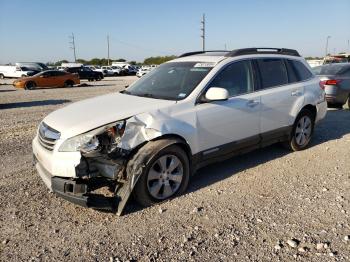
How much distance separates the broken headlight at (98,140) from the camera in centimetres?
376

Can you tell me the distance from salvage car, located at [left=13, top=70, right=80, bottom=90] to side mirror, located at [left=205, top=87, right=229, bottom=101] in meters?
21.2

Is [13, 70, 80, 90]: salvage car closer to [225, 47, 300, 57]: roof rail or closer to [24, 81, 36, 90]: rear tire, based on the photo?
[24, 81, 36, 90]: rear tire

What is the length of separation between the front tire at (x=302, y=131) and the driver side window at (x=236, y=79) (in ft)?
4.89

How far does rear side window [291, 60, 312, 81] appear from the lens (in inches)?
243

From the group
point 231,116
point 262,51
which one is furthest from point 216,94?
point 262,51

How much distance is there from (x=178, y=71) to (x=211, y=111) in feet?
3.13

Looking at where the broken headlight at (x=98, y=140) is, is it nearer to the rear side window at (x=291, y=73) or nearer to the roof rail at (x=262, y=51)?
the roof rail at (x=262, y=51)

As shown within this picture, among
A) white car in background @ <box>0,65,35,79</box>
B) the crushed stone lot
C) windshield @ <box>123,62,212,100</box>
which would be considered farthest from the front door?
white car in background @ <box>0,65,35,79</box>

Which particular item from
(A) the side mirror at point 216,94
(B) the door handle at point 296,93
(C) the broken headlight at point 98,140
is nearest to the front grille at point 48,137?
(C) the broken headlight at point 98,140

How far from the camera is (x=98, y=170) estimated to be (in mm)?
3859

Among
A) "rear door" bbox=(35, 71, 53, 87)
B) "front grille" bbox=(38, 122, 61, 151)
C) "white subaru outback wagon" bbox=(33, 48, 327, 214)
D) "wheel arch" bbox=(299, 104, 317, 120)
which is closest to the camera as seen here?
"white subaru outback wagon" bbox=(33, 48, 327, 214)

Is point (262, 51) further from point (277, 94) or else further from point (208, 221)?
point (208, 221)

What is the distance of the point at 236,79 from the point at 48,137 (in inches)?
104

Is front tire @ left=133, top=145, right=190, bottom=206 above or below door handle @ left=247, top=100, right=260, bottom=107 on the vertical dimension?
below
